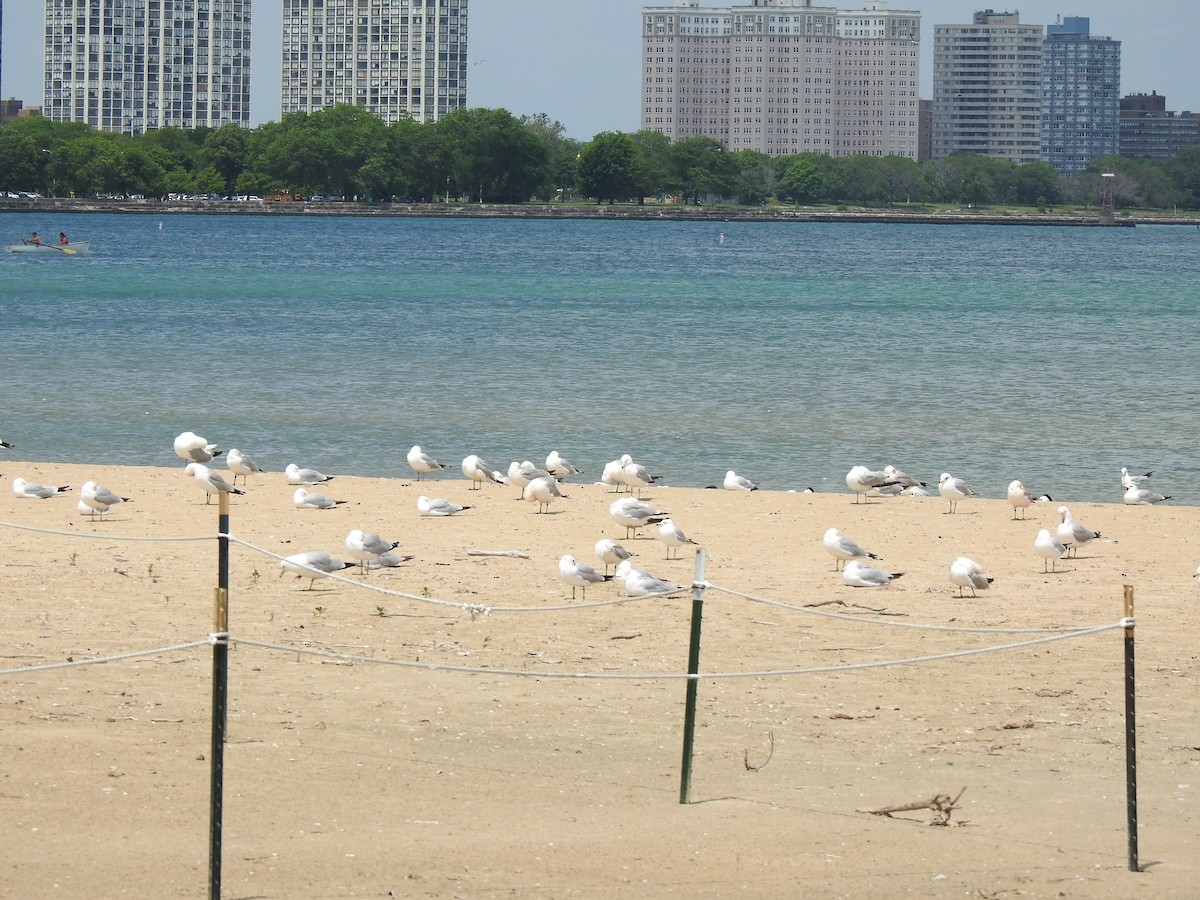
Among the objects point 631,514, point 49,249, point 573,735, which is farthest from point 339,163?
point 573,735

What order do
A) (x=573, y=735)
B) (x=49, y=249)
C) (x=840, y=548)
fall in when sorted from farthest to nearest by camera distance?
(x=49, y=249) → (x=840, y=548) → (x=573, y=735)

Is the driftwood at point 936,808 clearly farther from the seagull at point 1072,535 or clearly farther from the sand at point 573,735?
the seagull at point 1072,535

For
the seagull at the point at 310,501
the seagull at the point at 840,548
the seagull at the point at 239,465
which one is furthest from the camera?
the seagull at the point at 239,465

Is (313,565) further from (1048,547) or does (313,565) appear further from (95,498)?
(1048,547)

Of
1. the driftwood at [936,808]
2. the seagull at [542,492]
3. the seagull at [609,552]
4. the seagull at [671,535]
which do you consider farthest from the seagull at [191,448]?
the driftwood at [936,808]

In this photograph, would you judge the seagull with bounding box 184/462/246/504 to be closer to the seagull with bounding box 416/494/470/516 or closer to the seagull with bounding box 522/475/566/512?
the seagull with bounding box 416/494/470/516

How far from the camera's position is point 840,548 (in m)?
14.3

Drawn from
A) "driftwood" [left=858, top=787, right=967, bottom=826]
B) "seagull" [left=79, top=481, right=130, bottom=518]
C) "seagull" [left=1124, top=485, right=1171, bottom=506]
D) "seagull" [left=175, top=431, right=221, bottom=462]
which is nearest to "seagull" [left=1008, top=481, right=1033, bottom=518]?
"seagull" [left=1124, top=485, right=1171, bottom=506]

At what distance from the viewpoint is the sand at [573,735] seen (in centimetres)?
764

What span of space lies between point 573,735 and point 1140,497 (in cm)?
1167

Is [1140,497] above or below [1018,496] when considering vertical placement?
below

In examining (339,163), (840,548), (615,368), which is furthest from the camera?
(339,163)

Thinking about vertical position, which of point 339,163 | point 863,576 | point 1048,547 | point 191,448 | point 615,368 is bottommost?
point 863,576

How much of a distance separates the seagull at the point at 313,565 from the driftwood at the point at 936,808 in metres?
4.78
